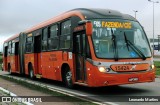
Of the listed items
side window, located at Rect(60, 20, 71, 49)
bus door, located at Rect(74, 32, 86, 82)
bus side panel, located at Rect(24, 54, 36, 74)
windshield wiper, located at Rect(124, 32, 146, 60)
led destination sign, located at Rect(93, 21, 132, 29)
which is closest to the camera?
windshield wiper, located at Rect(124, 32, 146, 60)

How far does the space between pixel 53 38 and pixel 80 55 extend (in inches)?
141

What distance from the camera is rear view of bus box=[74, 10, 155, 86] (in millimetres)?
12914

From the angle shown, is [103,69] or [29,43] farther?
[29,43]

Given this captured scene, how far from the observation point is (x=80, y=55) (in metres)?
14.4

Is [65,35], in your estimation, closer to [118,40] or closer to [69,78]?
[69,78]

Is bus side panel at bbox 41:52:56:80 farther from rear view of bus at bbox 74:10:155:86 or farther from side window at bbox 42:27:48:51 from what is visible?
rear view of bus at bbox 74:10:155:86

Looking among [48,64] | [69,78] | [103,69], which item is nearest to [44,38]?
[48,64]

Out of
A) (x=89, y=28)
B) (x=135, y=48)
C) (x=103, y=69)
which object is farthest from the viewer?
(x=135, y=48)

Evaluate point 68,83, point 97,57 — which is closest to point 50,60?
point 68,83

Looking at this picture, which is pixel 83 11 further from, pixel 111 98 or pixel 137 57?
pixel 111 98

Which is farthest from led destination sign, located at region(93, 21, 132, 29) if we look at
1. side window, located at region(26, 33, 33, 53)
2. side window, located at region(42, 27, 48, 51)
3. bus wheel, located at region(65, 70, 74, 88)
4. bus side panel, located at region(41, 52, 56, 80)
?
side window, located at region(26, 33, 33, 53)

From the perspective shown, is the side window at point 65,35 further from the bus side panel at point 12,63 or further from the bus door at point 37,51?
the bus side panel at point 12,63

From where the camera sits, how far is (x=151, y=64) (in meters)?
13.8

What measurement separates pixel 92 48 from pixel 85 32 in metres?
0.76
